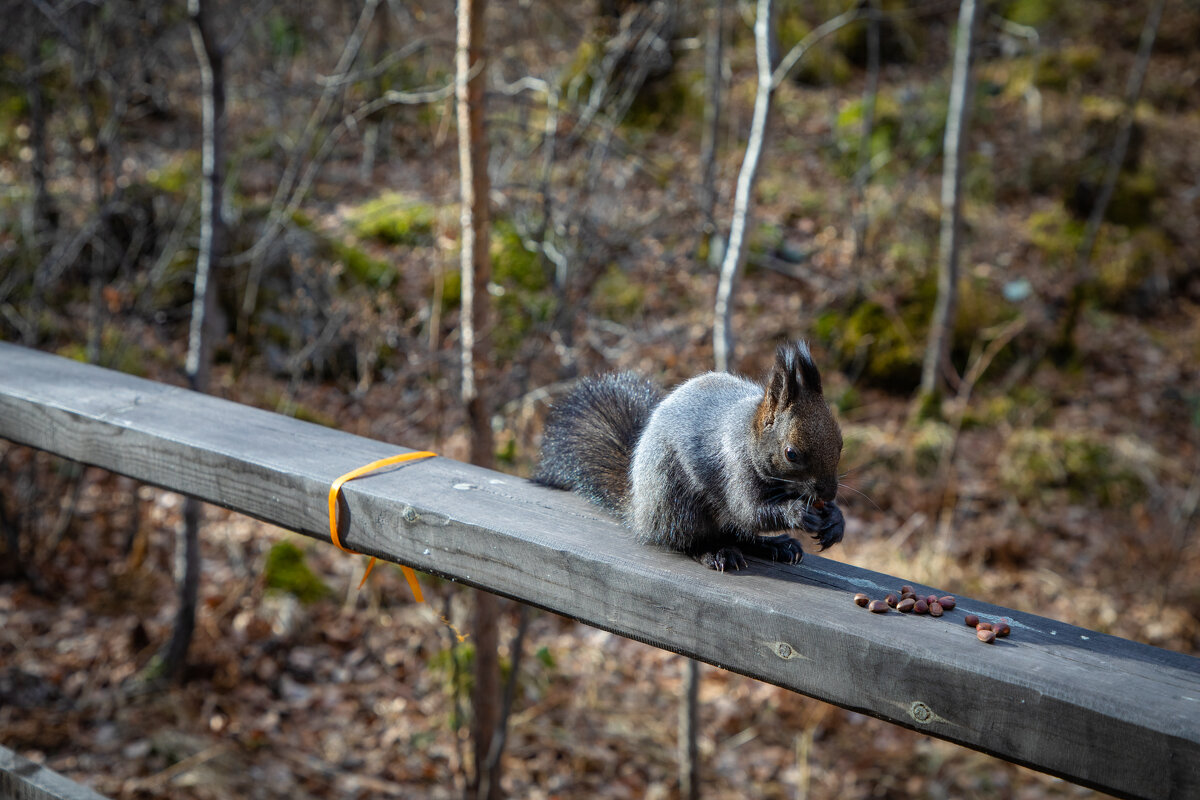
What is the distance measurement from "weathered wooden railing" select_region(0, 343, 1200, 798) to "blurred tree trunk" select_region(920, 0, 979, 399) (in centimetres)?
646

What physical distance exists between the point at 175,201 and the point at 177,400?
6.25 m

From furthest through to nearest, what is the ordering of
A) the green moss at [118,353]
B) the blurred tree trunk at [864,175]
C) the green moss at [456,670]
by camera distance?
1. the blurred tree trunk at [864,175]
2. the green moss at [118,353]
3. the green moss at [456,670]

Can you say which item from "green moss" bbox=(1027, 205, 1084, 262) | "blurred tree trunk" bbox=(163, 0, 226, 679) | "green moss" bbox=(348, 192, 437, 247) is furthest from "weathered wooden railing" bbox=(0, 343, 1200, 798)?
"green moss" bbox=(1027, 205, 1084, 262)

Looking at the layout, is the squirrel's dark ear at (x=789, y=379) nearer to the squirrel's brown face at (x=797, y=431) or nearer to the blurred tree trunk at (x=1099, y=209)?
the squirrel's brown face at (x=797, y=431)

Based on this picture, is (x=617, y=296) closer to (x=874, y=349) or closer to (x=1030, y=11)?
(x=874, y=349)

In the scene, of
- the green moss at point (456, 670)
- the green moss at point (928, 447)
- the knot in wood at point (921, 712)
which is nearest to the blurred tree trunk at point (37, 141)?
the green moss at point (456, 670)

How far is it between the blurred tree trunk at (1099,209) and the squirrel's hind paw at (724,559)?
7650mm

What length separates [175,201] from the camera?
24.5 ft

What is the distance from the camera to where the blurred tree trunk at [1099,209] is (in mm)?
8328

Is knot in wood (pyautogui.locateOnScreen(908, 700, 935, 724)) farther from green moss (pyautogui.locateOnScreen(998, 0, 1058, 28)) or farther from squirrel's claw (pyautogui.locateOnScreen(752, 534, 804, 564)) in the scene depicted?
green moss (pyautogui.locateOnScreen(998, 0, 1058, 28))

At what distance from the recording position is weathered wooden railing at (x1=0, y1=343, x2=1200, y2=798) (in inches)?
43.0

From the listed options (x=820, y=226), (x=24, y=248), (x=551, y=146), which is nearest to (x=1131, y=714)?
(x=551, y=146)

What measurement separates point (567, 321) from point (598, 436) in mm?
2764

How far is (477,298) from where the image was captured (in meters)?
3.79
